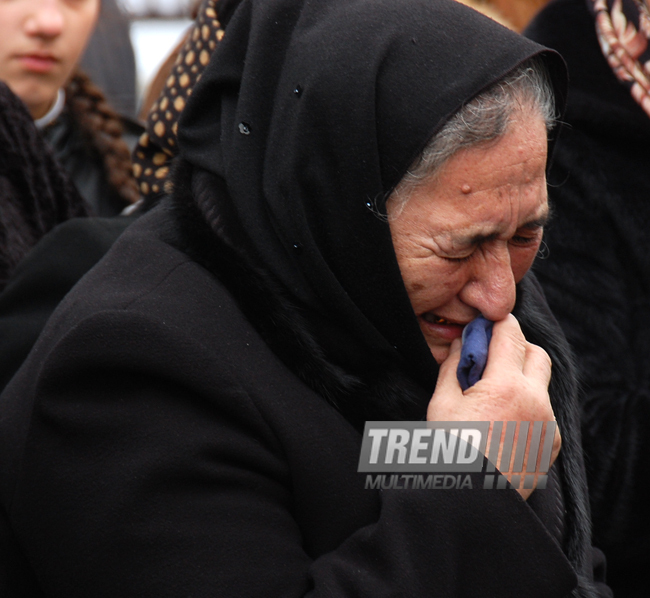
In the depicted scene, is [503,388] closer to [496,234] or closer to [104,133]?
[496,234]

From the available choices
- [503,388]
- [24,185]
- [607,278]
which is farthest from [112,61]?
[503,388]

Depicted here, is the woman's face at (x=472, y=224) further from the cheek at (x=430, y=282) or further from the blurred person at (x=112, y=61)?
the blurred person at (x=112, y=61)

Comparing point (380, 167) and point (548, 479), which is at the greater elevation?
point (380, 167)

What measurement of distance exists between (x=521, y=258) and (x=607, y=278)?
1.86 ft

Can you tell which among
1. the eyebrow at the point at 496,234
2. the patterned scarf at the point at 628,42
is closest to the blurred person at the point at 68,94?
the eyebrow at the point at 496,234

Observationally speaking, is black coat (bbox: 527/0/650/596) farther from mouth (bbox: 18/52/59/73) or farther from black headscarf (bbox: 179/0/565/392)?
mouth (bbox: 18/52/59/73)

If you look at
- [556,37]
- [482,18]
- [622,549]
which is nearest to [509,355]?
[482,18]

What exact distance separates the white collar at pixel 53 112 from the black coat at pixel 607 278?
163 centimetres

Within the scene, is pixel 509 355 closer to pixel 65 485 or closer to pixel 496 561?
pixel 496 561

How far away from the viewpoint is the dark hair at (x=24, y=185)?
2.07m

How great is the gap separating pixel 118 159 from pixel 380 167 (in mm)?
1663

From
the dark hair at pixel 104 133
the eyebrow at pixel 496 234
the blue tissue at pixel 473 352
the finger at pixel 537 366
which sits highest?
the eyebrow at pixel 496 234

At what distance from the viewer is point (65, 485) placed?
4.27 feet

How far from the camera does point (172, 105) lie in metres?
2.17
